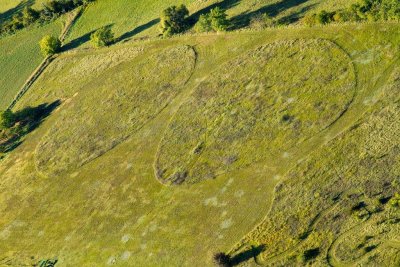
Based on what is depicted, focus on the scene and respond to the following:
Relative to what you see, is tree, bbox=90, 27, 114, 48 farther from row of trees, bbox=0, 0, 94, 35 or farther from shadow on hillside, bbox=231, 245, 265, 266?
shadow on hillside, bbox=231, 245, 265, 266

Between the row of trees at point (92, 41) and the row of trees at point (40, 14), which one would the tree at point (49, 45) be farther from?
the row of trees at point (40, 14)

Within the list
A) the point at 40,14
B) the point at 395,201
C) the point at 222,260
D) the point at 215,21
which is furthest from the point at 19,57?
the point at 395,201

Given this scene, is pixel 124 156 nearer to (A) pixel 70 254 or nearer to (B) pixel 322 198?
(A) pixel 70 254

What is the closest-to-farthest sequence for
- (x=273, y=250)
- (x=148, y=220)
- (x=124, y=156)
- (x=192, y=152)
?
1. (x=273, y=250)
2. (x=148, y=220)
3. (x=192, y=152)
4. (x=124, y=156)

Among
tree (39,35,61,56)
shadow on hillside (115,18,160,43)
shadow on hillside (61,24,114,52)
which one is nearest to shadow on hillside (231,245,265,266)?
shadow on hillside (115,18,160,43)

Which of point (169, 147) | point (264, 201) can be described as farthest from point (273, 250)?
point (169, 147)

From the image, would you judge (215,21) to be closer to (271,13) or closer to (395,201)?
(271,13)
